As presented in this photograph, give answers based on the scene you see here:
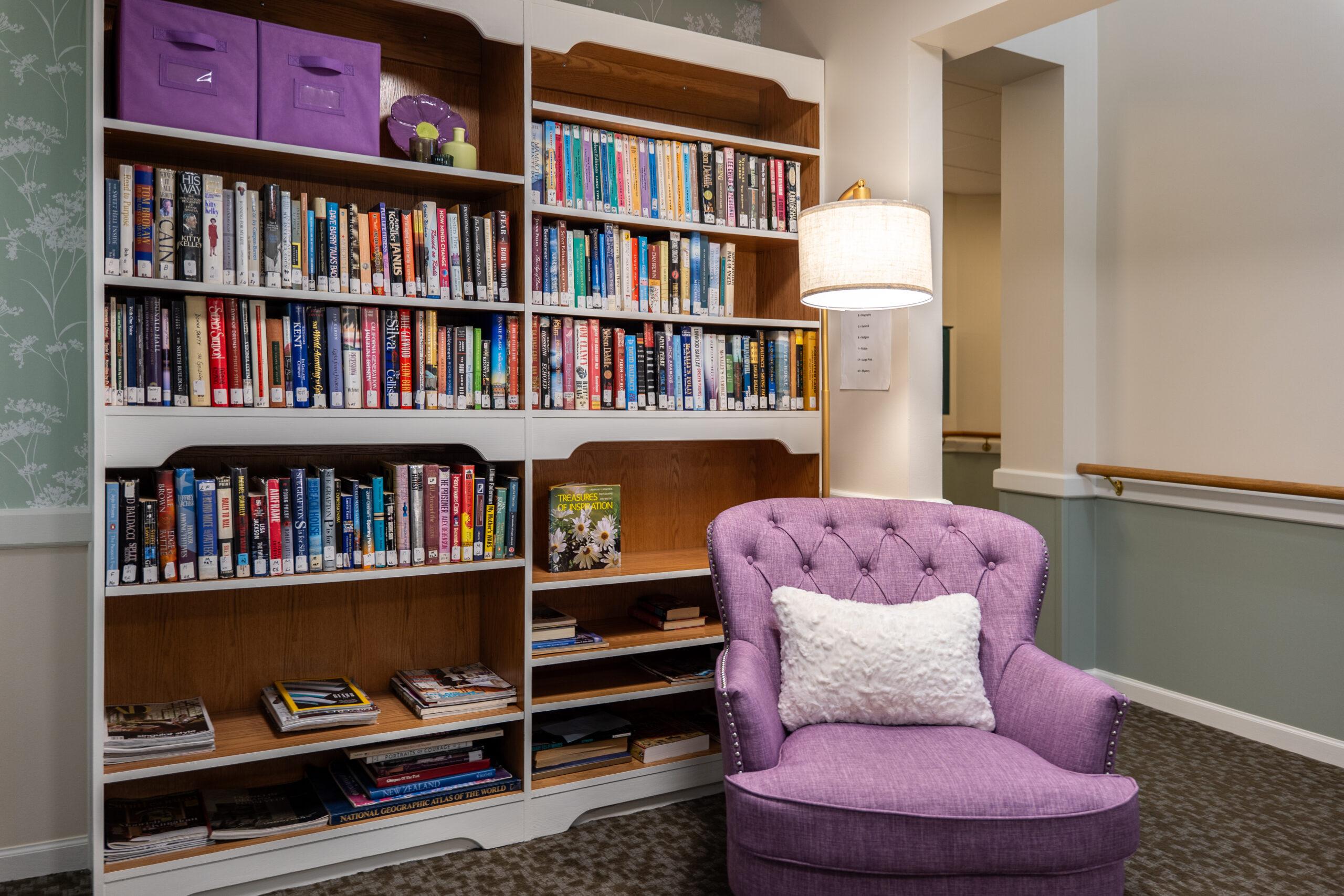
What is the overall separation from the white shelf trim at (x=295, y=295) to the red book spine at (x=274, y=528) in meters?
0.43

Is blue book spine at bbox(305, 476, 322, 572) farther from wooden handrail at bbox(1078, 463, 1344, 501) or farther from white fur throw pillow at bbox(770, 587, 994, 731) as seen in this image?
wooden handrail at bbox(1078, 463, 1344, 501)

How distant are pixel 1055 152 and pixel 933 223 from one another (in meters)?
1.25

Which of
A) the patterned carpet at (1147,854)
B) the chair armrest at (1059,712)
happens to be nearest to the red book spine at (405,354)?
the patterned carpet at (1147,854)

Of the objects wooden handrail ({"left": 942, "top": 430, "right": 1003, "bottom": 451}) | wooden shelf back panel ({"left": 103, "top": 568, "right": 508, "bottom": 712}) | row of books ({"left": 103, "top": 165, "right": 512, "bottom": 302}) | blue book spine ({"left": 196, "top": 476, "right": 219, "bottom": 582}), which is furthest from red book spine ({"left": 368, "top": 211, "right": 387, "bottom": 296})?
wooden handrail ({"left": 942, "top": 430, "right": 1003, "bottom": 451})

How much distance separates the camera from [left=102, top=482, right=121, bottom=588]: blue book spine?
198 cm

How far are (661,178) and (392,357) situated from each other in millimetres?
938

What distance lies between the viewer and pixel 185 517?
2.06 m

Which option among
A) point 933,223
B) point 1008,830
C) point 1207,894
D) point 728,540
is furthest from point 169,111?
point 1207,894

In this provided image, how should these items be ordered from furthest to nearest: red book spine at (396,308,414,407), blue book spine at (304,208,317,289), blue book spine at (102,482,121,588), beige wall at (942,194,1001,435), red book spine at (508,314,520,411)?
beige wall at (942,194,1001,435), red book spine at (508,314,520,411), red book spine at (396,308,414,407), blue book spine at (304,208,317,289), blue book spine at (102,482,121,588)

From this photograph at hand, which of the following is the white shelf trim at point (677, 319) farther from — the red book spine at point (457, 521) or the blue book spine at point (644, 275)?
the red book spine at point (457, 521)

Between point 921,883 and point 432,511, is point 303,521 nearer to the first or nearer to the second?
point 432,511

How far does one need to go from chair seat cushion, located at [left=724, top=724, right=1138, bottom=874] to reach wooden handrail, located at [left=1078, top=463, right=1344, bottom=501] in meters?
1.67

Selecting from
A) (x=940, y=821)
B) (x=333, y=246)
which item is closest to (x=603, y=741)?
(x=940, y=821)

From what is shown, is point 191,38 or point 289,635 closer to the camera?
point 191,38
